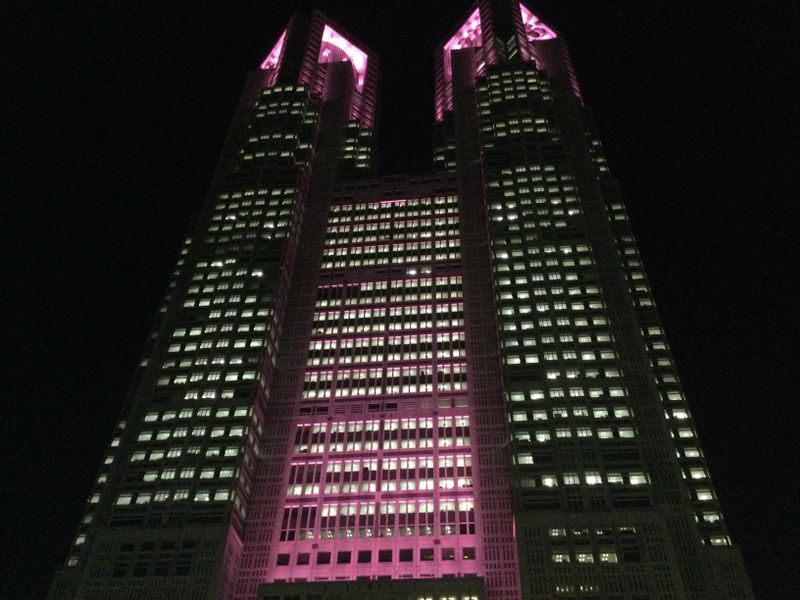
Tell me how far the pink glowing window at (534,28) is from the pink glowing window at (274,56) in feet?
213

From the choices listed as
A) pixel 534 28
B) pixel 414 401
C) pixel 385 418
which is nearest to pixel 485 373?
pixel 414 401

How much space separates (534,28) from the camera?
195m

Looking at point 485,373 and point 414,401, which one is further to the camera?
point 485,373

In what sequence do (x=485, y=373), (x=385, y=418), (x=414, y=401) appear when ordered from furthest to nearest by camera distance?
(x=485, y=373) → (x=414, y=401) → (x=385, y=418)

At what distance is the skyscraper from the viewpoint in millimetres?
84688

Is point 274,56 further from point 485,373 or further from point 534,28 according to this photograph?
point 485,373

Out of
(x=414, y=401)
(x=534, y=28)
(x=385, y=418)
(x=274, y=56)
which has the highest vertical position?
(x=534, y=28)

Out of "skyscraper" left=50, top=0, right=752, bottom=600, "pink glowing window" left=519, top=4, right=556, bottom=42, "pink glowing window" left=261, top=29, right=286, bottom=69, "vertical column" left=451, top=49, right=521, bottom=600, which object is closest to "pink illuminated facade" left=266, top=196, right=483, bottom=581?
"skyscraper" left=50, top=0, right=752, bottom=600

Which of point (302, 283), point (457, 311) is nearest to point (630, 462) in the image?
point (457, 311)

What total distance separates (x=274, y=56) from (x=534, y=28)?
232ft

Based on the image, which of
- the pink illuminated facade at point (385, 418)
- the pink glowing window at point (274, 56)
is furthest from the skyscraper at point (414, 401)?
the pink glowing window at point (274, 56)

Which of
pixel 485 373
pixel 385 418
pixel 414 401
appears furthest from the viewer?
pixel 485 373

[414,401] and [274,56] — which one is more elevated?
[274,56]

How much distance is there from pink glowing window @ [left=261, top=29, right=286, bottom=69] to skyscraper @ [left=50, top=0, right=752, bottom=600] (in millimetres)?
41092
